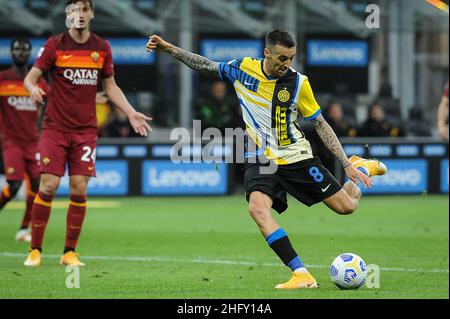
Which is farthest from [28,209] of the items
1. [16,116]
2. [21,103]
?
[21,103]

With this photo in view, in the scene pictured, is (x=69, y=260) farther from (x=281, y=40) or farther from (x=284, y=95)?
(x=281, y=40)

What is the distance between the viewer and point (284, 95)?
921 cm

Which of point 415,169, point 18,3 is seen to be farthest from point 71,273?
point 18,3

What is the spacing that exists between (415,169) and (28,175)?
34.2ft

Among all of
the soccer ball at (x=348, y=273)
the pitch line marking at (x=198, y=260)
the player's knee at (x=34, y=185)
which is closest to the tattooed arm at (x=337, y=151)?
the soccer ball at (x=348, y=273)

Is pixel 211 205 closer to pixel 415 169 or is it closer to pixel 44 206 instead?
pixel 415 169

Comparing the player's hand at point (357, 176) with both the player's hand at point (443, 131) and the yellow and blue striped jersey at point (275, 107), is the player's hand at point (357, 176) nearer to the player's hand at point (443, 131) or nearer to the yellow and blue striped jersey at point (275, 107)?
the yellow and blue striped jersey at point (275, 107)

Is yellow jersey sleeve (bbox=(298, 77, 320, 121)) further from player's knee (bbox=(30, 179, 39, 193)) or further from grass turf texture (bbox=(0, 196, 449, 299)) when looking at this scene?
player's knee (bbox=(30, 179, 39, 193))

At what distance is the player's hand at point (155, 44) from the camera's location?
9.45 m

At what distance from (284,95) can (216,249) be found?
4.07 m

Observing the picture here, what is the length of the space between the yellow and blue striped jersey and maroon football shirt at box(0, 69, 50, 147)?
522 centimetres

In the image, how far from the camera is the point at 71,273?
33.3ft

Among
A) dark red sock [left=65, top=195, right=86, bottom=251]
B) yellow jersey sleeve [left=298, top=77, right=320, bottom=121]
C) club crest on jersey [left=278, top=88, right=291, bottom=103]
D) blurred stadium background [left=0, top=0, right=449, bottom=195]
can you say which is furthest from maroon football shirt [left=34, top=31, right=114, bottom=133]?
blurred stadium background [left=0, top=0, right=449, bottom=195]

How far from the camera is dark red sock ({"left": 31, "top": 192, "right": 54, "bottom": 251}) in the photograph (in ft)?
36.3
